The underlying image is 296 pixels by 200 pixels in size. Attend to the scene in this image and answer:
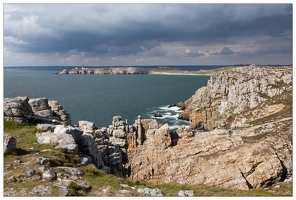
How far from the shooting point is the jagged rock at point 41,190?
1588 centimetres

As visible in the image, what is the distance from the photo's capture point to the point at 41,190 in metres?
16.2

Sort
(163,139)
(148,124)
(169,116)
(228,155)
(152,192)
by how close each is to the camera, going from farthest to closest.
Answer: (169,116), (148,124), (163,139), (228,155), (152,192)

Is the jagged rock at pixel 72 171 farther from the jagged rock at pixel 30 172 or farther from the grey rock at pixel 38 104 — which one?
the grey rock at pixel 38 104

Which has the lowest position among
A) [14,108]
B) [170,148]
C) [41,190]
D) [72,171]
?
[170,148]

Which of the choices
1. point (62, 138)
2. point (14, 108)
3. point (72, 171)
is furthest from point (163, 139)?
point (72, 171)

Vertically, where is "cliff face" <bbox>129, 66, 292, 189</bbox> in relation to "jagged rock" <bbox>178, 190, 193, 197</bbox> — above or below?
below

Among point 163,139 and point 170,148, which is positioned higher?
point 163,139

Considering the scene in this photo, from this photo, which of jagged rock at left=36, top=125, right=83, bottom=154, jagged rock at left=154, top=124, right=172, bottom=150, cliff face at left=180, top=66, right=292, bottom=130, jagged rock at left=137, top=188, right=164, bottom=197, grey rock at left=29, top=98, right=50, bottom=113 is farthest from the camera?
cliff face at left=180, top=66, right=292, bottom=130

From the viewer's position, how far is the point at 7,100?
32469 mm

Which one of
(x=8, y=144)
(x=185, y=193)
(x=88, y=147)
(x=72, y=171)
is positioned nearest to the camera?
(x=185, y=193)

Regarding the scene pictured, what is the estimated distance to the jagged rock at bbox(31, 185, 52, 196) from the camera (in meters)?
15.9

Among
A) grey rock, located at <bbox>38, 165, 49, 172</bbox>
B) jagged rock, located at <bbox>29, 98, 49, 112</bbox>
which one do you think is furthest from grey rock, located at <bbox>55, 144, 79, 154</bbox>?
jagged rock, located at <bbox>29, 98, 49, 112</bbox>

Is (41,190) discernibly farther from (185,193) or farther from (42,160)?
(185,193)

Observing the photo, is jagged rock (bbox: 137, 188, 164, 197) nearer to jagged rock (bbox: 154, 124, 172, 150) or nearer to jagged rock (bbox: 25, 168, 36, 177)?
jagged rock (bbox: 25, 168, 36, 177)
